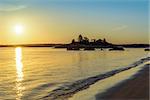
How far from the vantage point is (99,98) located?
19.5m

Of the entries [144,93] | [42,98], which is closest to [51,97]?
[42,98]

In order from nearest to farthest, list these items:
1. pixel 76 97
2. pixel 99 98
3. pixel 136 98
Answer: pixel 136 98, pixel 99 98, pixel 76 97

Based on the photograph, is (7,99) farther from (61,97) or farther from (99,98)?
(99,98)

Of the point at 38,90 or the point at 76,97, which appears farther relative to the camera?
the point at 38,90

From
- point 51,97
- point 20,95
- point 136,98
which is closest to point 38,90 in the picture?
point 20,95

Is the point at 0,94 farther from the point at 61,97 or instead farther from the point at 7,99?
the point at 61,97

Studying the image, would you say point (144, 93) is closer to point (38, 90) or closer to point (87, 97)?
point (87, 97)

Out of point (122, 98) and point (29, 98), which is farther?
point (29, 98)

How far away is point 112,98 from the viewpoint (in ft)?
62.9

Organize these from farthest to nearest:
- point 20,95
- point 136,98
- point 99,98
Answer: point 20,95 < point 99,98 < point 136,98

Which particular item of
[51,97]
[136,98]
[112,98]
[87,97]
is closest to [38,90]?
[51,97]

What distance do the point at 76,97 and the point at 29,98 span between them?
324cm

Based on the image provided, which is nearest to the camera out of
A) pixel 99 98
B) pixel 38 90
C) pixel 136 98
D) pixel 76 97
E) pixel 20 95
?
pixel 136 98

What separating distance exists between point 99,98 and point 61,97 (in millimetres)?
2930
